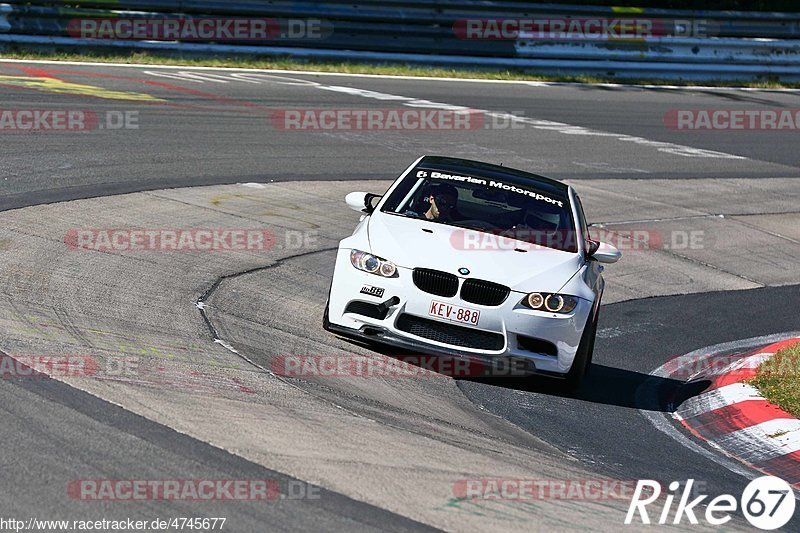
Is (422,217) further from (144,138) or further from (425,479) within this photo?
(144,138)

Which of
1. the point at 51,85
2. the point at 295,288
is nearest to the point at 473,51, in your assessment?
the point at 51,85

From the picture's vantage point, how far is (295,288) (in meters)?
9.99

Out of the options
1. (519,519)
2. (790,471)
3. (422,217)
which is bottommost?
(790,471)

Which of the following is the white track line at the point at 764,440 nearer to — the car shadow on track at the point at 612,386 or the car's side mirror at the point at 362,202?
the car shadow on track at the point at 612,386

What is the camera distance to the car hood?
26.0 feet

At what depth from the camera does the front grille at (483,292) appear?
7.81 metres

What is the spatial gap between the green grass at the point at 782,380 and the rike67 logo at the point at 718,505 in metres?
1.56

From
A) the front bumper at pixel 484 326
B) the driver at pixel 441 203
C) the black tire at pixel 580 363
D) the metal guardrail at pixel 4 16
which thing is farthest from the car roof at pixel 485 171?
the metal guardrail at pixel 4 16

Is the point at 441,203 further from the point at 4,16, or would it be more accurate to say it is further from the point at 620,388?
the point at 4,16

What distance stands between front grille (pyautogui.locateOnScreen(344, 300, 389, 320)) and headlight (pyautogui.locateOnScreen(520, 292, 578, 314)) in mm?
959

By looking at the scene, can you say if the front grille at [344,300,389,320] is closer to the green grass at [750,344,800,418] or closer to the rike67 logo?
the rike67 logo

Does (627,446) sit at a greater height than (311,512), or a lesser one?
lesser

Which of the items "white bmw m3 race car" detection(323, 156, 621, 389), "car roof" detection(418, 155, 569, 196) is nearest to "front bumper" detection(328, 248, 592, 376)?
"white bmw m3 race car" detection(323, 156, 621, 389)

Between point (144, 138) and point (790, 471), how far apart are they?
10096 millimetres
